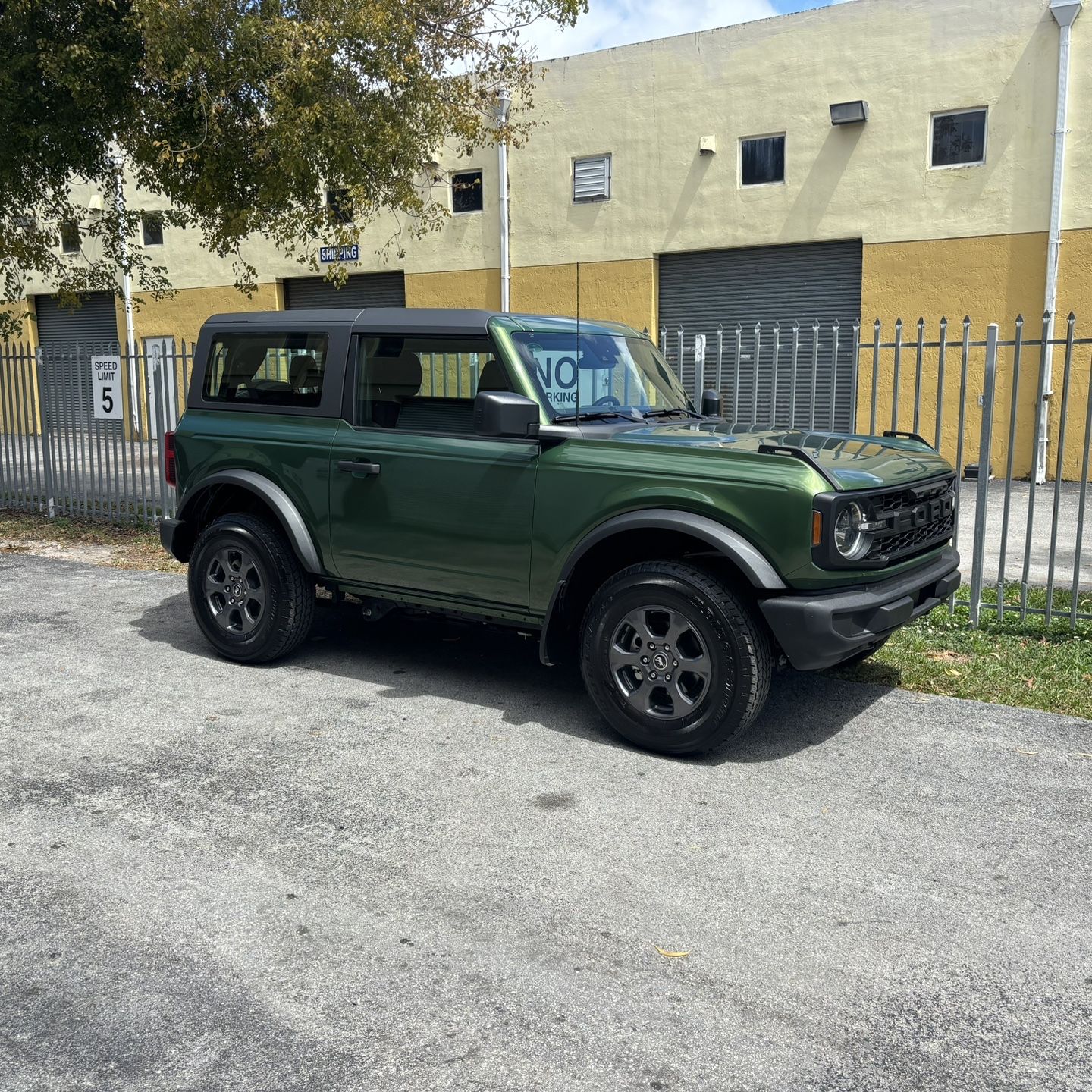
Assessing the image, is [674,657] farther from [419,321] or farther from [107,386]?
[107,386]

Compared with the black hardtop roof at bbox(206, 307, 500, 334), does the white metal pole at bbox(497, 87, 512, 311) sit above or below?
above

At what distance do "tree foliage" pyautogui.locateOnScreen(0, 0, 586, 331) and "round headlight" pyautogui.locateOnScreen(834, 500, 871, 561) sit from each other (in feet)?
25.1

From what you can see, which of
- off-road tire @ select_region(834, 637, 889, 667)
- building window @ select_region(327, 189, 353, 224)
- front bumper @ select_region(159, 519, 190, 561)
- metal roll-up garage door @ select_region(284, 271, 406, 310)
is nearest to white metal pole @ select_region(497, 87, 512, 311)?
metal roll-up garage door @ select_region(284, 271, 406, 310)

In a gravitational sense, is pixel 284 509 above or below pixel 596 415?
below

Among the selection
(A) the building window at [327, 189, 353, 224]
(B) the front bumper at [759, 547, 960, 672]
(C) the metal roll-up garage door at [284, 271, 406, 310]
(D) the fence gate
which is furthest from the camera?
(C) the metal roll-up garage door at [284, 271, 406, 310]

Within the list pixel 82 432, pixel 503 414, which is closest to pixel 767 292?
pixel 82 432

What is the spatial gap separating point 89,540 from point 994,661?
868 centimetres

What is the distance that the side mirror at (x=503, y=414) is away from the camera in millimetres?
4945

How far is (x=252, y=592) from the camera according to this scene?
625 cm

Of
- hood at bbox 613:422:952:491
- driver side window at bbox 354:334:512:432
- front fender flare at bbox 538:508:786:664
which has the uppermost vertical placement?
driver side window at bbox 354:334:512:432

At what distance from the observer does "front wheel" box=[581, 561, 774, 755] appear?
15.4 ft

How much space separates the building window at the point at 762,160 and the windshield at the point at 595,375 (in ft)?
37.6

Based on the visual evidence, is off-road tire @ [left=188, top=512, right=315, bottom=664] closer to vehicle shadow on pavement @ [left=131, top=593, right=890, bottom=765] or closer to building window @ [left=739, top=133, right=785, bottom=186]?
vehicle shadow on pavement @ [left=131, top=593, right=890, bottom=765]

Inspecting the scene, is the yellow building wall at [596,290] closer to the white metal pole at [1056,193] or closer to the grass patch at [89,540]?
the white metal pole at [1056,193]
